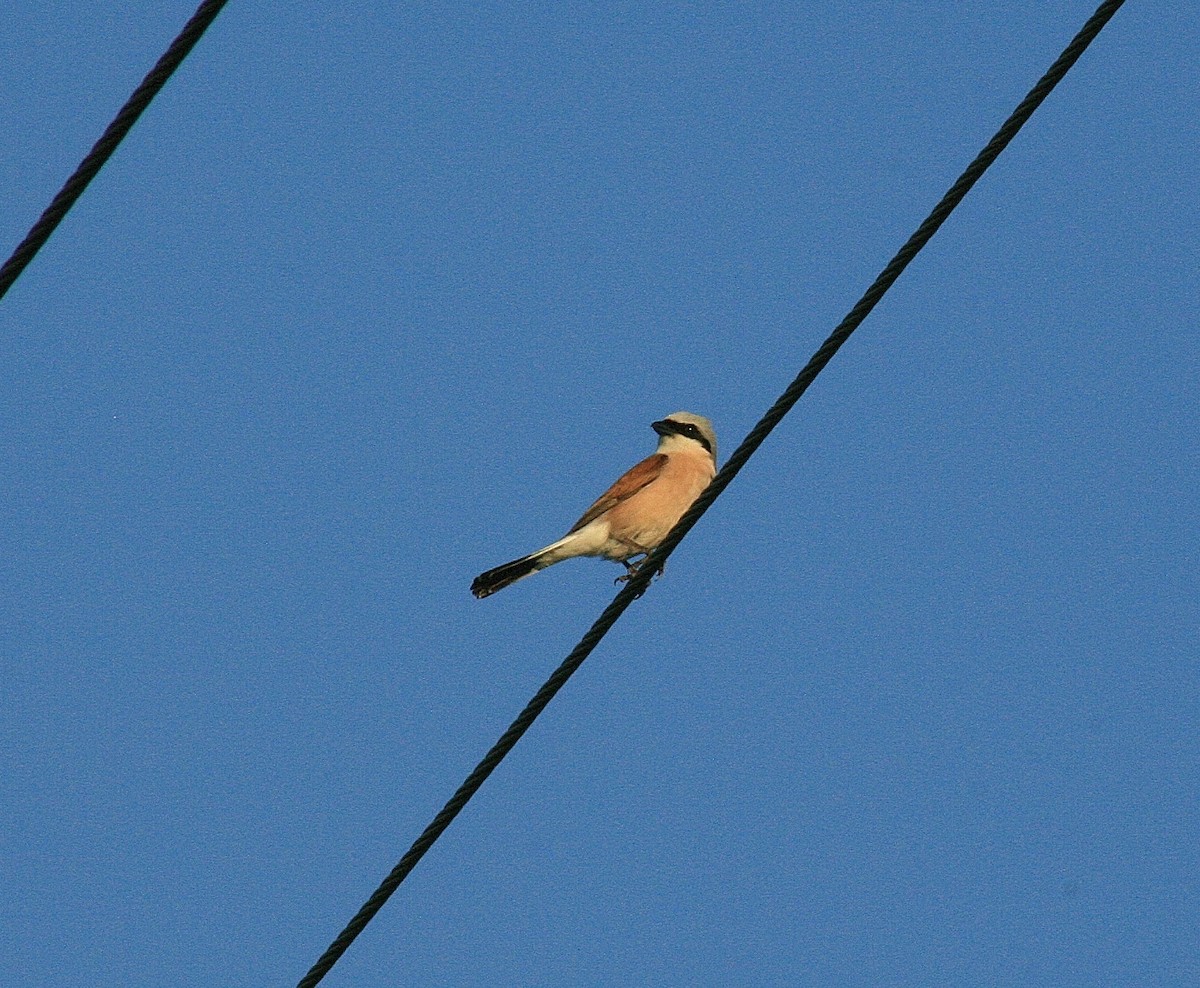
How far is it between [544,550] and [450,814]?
12.4ft

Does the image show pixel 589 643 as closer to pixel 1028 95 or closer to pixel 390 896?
pixel 390 896

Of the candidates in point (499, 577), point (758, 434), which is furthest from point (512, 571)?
point (758, 434)

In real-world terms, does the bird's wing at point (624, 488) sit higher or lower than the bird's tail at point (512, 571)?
higher

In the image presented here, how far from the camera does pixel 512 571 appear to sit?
7109 mm

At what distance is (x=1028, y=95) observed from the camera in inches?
140

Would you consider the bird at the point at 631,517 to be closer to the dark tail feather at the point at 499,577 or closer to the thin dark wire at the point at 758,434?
the dark tail feather at the point at 499,577

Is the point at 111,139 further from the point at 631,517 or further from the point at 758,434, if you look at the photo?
the point at 631,517

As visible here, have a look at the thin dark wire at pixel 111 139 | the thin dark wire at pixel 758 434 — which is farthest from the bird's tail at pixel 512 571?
the thin dark wire at pixel 111 139

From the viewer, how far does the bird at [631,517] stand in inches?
292

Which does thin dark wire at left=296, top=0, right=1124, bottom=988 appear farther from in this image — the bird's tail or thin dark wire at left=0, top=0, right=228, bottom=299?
the bird's tail

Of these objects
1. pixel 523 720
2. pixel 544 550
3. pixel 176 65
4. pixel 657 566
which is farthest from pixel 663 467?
pixel 176 65

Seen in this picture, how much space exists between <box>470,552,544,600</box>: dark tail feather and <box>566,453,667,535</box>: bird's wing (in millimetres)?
471

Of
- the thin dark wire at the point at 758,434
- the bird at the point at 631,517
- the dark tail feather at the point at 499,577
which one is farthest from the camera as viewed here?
the bird at the point at 631,517

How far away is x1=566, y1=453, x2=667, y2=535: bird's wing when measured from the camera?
7.67 meters
